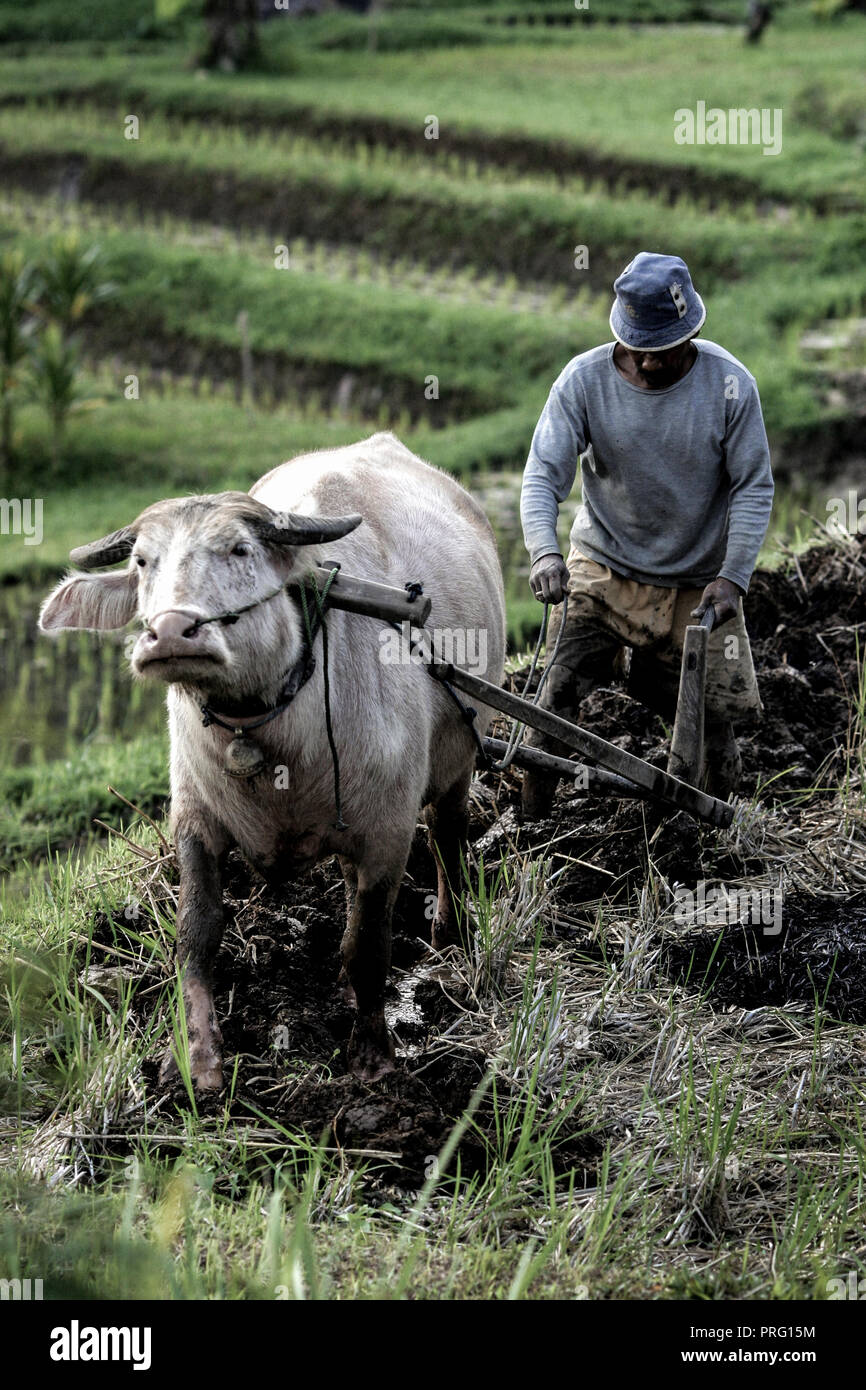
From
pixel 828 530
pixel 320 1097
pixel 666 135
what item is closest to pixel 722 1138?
pixel 320 1097

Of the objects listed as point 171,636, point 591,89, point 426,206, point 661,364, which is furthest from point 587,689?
point 591,89

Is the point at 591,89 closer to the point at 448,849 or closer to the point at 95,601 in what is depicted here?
the point at 448,849

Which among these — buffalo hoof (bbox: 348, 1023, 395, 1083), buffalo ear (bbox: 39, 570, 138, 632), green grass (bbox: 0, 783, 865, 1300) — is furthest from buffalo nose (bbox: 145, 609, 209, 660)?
buffalo hoof (bbox: 348, 1023, 395, 1083)

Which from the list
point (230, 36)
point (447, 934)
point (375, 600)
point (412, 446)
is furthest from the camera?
point (230, 36)

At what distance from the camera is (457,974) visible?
12.6 ft

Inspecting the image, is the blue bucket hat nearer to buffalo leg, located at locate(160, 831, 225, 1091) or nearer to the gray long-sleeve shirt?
the gray long-sleeve shirt

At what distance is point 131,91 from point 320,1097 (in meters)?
15.3

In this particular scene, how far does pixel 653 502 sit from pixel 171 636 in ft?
6.14

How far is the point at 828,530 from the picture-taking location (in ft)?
19.5

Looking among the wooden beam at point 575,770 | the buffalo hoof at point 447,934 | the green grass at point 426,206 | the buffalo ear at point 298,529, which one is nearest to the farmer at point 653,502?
the wooden beam at point 575,770

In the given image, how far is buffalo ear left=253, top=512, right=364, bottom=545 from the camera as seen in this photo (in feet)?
10.1

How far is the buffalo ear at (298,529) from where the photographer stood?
3086 mm

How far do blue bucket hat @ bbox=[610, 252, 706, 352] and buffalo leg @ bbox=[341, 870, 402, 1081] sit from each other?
1571 millimetres

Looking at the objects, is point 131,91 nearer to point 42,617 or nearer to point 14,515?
point 14,515
